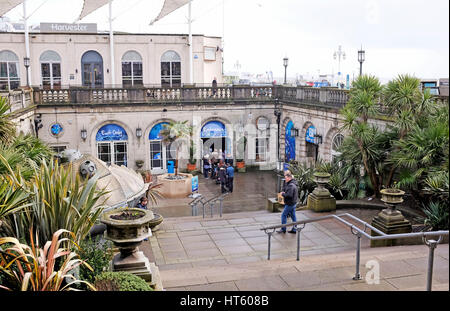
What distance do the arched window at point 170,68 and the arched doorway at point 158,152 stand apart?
698 centimetres

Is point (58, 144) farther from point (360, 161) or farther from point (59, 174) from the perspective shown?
point (59, 174)

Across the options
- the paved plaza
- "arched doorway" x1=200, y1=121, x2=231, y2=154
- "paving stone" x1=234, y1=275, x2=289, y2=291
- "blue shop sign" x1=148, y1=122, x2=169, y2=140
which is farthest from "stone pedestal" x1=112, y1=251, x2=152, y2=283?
"arched doorway" x1=200, y1=121, x2=231, y2=154

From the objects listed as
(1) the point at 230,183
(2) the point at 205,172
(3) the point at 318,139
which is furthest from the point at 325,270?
(2) the point at 205,172

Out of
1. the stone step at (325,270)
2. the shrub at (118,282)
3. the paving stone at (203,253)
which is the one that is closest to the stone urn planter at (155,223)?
the paving stone at (203,253)

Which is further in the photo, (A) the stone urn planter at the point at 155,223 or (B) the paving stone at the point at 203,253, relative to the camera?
(A) the stone urn planter at the point at 155,223

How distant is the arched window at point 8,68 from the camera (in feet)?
94.0

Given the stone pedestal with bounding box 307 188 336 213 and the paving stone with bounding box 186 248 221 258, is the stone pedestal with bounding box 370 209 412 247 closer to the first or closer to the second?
the stone pedestal with bounding box 307 188 336 213

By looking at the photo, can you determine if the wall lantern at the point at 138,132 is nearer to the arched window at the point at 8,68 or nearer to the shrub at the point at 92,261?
the arched window at the point at 8,68

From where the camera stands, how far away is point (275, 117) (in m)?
25.9

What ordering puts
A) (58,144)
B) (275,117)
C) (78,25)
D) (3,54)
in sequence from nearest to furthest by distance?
(58,144), (275,117), (3,54), (78,25)

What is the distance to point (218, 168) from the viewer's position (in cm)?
2256

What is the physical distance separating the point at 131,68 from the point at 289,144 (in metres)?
11.9
